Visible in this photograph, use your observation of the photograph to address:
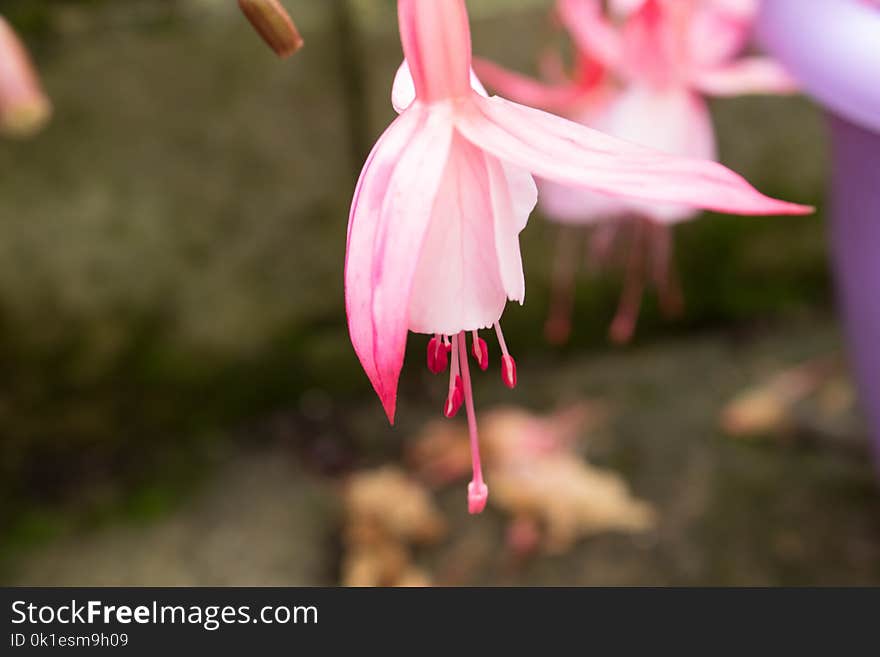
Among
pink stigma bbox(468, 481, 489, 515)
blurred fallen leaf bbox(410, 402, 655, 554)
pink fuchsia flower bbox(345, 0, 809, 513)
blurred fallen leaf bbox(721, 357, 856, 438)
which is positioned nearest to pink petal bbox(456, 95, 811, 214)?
pink fuchsia flower bbox(345, 0, 809, 513)

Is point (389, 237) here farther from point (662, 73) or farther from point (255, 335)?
point (255, 335)

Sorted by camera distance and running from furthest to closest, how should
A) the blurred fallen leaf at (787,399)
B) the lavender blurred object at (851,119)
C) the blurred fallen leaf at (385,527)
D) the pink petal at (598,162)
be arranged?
1. the blurred fallen leaf at (787,399)
2. the blurred fallen leaf at (385,527)
3. the lavender blurred object at (851,119)
4. the pink petal at (598,162)

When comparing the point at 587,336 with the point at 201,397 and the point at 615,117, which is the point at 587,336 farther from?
the point at 615,117

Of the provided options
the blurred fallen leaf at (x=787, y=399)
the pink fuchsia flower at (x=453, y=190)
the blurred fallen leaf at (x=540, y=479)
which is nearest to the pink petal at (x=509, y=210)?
the pink fuchsia flower at (x=453, y=190)

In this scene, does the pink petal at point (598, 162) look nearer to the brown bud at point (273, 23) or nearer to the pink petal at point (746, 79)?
the brown bud at point (273, 23)

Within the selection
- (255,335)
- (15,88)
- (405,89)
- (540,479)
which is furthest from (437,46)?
(255,335)
